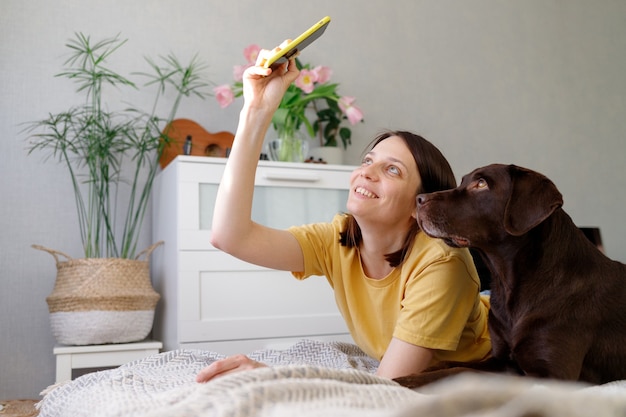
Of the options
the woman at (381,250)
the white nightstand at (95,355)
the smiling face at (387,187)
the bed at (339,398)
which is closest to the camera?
the bed at (339,398)

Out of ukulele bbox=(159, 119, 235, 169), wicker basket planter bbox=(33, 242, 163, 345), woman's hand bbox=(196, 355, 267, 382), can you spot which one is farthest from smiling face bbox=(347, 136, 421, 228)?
ukulele bbox=(159, 119, 235, 169)

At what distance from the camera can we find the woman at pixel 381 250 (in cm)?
127

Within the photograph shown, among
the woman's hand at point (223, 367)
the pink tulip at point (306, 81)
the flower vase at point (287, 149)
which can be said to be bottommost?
the woman's hand at point (223, 367)

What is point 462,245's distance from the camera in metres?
1.26

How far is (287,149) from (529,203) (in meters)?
1.72

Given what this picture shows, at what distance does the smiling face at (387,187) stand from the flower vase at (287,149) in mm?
1279

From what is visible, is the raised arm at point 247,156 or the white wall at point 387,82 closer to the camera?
the raised arm at point 247,156

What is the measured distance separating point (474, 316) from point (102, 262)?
1490mm

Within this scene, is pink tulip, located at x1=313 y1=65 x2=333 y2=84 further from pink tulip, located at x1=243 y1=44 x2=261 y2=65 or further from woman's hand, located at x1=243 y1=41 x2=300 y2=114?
woman's hand, located at x1=243 y1=41 x2=300 y2=114

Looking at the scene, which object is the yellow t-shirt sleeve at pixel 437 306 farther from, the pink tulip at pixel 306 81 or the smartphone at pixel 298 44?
the pink tulip at pixel 306 81

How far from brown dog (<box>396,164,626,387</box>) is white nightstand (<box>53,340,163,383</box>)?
1.51 metres

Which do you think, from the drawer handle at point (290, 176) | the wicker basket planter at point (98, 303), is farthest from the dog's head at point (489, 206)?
the wicker basket planter at point (98, 303)

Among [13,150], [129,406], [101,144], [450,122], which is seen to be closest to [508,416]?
[129,406]

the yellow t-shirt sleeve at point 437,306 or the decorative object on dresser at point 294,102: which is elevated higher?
the decorative object on dresser at point 294,102
